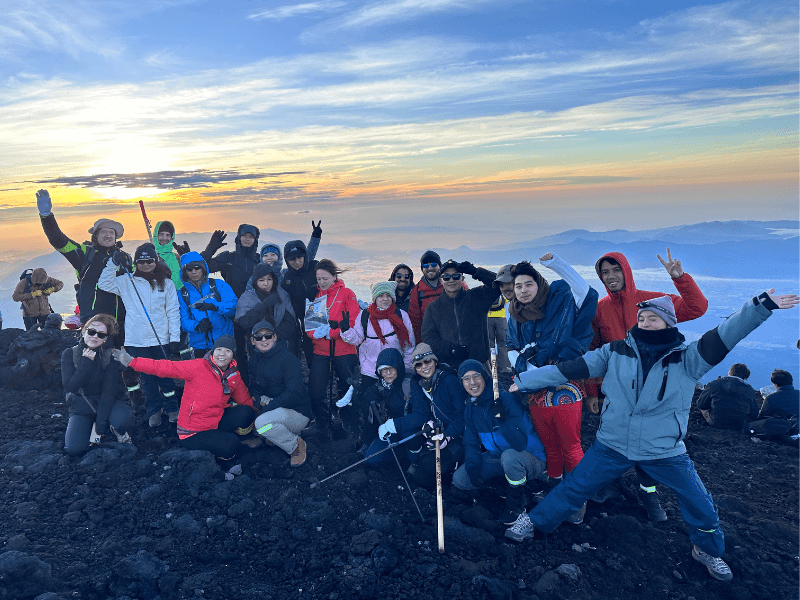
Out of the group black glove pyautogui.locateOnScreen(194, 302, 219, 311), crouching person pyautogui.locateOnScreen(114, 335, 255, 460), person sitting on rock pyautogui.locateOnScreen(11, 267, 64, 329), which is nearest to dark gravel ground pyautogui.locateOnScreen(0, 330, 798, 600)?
crouching person pyautogui.locateOnScreen(114, 335, 255, 460)

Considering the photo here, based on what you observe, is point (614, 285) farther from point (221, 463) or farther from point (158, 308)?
point (158, 308)

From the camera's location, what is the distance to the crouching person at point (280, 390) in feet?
23.3

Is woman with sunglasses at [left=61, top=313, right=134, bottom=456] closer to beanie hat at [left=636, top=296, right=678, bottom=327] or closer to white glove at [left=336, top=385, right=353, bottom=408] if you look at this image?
white glove at [left=336, top=385, right=353, bottom=408]

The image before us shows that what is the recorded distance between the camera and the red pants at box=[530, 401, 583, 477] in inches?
219

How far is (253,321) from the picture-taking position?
24.7 feet

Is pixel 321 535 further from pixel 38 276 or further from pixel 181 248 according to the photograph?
pixel 38 276

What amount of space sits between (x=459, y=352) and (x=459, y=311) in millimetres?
623

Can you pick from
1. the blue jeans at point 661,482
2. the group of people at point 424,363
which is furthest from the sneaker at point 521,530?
the blue jeans at point 661,482

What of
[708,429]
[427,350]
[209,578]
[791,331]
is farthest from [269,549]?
[791,331]

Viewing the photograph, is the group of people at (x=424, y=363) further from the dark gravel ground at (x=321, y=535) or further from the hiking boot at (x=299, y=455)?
the dark gravel ground at (x=321, y=535)

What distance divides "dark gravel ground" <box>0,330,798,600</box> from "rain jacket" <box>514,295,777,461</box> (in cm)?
145

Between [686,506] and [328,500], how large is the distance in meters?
4.28

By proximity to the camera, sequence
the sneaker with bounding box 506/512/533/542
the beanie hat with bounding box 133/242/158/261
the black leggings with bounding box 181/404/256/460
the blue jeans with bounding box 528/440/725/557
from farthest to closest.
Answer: the beanie hat with bounding box 133/242/158/261 → the black leggings with bounding box 181/404/256/460 → the sneaker with bounding box 506/512/533/542 → the blue jeans with bounding box 528/440/725/557

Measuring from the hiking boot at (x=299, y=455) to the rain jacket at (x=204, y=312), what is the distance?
227 cm
